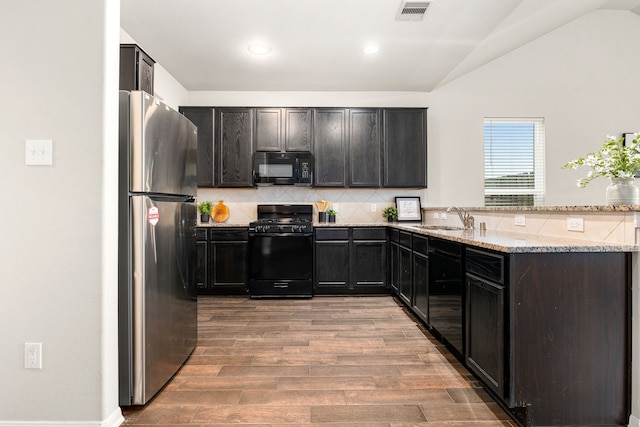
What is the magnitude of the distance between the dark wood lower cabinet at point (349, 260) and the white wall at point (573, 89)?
1.21 meters

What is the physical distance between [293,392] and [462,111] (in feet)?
13.5

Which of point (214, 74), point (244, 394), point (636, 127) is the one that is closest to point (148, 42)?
point (214, 74)

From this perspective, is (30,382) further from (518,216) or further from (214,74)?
(214,74)

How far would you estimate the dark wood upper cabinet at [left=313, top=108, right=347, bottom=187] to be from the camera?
178 inches

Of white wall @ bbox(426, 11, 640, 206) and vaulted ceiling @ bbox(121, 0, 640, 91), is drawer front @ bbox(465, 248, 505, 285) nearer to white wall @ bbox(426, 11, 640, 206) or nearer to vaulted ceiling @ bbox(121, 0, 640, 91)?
vaulted ceiling @ bbox(121, 0, 640, 91)

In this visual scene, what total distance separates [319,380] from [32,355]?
4.83ft

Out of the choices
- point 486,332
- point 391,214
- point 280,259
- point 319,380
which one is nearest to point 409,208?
point 391,214

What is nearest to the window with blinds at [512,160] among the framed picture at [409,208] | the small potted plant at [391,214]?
the framed picture at [409,208]

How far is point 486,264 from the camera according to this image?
→ 6.24 ft

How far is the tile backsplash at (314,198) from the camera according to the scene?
4.75 metres

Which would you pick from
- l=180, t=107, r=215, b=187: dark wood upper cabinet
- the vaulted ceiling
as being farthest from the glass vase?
l=180, t=107, r=215, b=187: dark wood upper cabinet

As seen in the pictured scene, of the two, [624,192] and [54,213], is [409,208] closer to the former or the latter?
[624,192]

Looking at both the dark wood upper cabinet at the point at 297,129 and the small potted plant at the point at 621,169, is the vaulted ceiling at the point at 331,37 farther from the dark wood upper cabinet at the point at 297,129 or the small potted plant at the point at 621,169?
the small potted plant at the point at 621,169

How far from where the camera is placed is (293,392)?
2027mm
